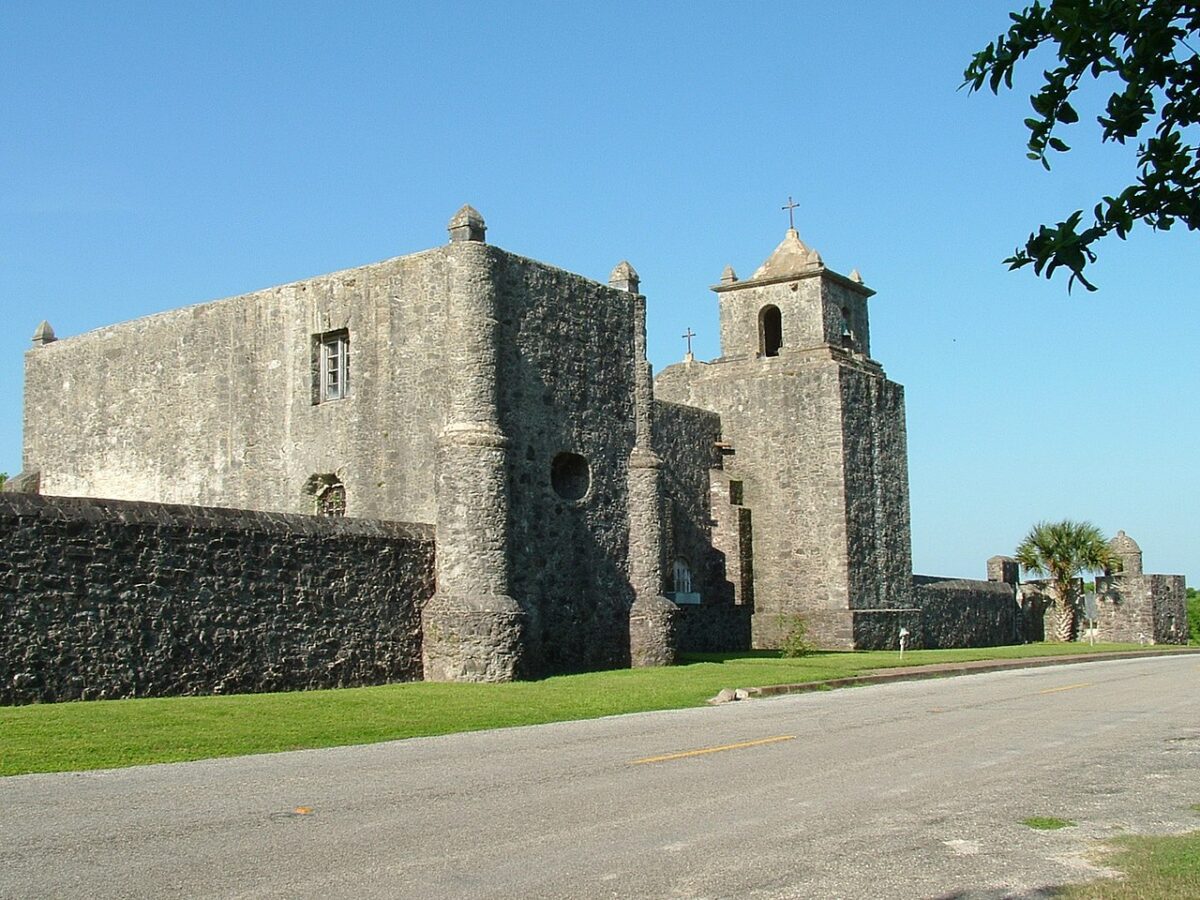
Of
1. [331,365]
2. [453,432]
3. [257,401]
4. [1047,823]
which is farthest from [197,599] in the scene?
[1047,823]

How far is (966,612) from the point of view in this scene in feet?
131

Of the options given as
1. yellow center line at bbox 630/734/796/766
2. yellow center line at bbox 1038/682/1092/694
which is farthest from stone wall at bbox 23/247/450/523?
yellow center line at bbox 630/734/796/766

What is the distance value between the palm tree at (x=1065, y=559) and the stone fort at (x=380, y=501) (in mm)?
12881

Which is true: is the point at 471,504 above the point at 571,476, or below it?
below

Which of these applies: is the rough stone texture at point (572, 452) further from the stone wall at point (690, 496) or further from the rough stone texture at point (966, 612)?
the rough stone texture at point (966, 612)

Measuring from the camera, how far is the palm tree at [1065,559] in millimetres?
44188

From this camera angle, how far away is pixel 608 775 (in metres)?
10.7

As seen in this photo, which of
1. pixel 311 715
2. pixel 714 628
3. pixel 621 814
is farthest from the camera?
pixel 714 628

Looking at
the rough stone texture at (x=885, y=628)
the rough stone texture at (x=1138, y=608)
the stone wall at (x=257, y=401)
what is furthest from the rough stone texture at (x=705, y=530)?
the rough stone texture at (x=1138, y=608)

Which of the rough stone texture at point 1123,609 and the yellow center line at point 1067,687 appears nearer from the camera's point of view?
the yellow center line at point 1067,687

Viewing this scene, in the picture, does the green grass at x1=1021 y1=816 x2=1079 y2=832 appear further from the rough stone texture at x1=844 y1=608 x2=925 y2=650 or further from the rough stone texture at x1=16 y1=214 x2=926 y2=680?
the rough stone texture at x1=844 y1=608 x2=925 y2=650

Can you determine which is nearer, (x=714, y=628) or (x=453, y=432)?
(x=453, y=432)

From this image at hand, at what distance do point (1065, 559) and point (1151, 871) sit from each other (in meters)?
39.3

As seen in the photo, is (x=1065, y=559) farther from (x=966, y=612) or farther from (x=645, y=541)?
(x=645, y=541)
